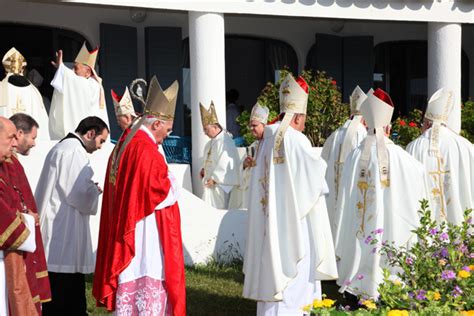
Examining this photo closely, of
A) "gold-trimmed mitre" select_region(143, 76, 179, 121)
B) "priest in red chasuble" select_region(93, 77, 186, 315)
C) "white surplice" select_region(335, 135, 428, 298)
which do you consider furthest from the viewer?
"white surplice" select_region(335, 135, 428, 298)

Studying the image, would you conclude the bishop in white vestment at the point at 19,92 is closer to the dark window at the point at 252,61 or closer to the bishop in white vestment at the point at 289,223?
the dark window at the point at 252,61

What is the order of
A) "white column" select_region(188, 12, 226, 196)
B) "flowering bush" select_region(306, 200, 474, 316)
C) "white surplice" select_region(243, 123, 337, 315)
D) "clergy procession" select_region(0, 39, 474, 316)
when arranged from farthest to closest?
"white column" select_region(188, 12, 226, 196), "white surplice" select_region(243, 123, 337, 315), "clergy procession" select_region(0, 39, 474, 316), "flowering bush" select_region(306, 200, 474, 316)

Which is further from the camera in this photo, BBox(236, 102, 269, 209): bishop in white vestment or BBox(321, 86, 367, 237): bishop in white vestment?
BBox(321, 86, 367, 237): bishop in white vestment

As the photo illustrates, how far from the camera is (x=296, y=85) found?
23.1 feet

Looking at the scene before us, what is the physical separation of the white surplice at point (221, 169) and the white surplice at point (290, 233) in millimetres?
4910

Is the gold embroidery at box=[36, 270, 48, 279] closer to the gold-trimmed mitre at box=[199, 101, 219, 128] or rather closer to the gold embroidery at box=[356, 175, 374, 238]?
the gold embroidery at box=[356, 175, 374, 238]

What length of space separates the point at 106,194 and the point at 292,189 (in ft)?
4.97

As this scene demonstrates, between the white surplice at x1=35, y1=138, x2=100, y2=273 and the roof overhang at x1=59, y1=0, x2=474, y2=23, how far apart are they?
635 cm

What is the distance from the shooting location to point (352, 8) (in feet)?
46.0

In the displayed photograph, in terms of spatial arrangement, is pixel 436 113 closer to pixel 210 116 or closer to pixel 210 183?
pixel 210 116

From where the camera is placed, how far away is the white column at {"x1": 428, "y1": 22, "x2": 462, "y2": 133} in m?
14.2

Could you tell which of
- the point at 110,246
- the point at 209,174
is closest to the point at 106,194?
the point at 110,246

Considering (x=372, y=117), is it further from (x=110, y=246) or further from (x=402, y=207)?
(x=110, y=246)

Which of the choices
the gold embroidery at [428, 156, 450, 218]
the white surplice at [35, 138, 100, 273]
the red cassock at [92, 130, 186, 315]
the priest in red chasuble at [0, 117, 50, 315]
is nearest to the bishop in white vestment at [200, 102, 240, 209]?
the gold embroidery at [428, 156, 450, 218]
